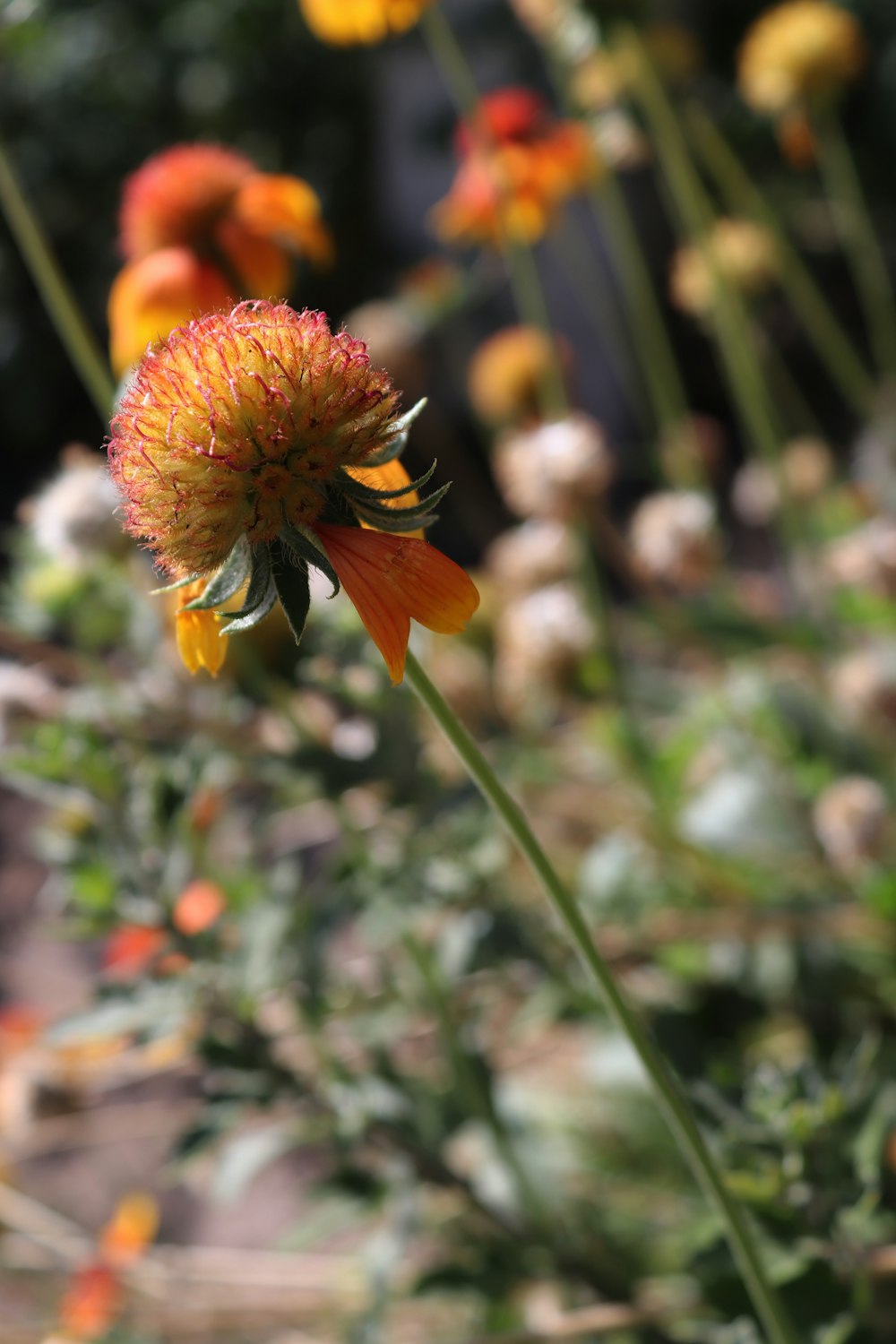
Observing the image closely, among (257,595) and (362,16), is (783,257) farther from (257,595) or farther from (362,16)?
(257,595)

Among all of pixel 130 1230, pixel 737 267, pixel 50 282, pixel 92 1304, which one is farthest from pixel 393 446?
pixel 737 267

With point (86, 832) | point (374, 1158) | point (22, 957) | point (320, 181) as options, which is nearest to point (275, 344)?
point (86, 832)

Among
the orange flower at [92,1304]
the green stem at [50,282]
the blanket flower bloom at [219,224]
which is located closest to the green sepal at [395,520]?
the green stem at [50,282]

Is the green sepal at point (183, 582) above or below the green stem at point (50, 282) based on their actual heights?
below

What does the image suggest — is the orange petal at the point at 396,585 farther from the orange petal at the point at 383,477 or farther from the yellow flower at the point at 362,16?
the yellow flower at the point at 362,16

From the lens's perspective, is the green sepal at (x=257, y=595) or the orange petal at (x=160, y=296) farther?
the orange petal at (x=160, y=296)

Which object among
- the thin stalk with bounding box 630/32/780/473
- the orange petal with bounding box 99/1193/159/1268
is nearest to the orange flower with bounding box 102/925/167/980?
the orange petal with bounding box 99/1193/159/1268
